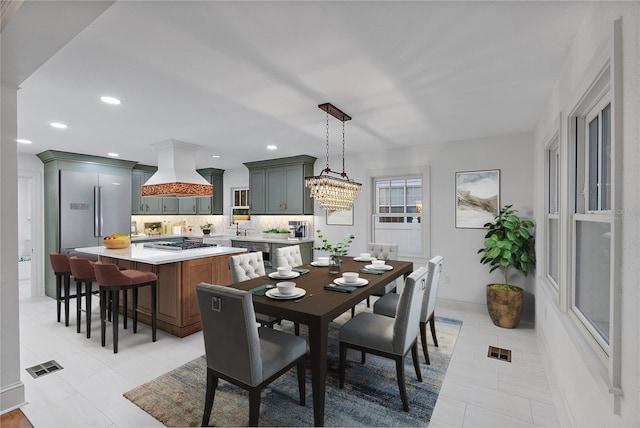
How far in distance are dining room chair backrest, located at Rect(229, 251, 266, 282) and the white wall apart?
105 inches

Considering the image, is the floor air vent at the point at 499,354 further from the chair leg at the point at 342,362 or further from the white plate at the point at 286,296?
the white plate at the point at 286,296

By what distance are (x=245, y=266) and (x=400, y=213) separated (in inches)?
116

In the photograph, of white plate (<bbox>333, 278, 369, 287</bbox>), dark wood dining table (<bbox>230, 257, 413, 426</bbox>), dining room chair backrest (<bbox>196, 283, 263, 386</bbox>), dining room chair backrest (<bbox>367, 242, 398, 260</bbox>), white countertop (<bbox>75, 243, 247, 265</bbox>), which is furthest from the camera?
dining room chair backrest (<bbox>367, 242, 398, 260</bbox>)

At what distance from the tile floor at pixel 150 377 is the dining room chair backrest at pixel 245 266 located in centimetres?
87

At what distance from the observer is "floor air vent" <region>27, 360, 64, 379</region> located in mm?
2613

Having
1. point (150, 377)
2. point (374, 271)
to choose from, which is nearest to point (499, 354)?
point (374, 271)

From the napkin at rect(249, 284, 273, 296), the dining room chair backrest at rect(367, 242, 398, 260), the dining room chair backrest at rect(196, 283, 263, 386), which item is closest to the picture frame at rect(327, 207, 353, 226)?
the dining room chair backrest at rect(367, 242, 398, 260)

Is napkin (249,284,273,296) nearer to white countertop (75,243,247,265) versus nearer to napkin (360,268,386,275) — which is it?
napkin (360,268,386,275)

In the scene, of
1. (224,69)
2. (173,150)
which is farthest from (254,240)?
(224,69)

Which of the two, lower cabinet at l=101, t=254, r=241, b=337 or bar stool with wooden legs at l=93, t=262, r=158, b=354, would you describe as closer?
bar stool with wooden legs at l=93, t=262, r=158, b=354

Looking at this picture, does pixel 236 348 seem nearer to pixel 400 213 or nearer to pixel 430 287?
pixel 430 287

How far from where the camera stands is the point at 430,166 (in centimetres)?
467

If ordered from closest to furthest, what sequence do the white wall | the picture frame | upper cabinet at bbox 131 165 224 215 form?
the white wall < the picture frame < upper cabinet at bbox 131 165 224 215

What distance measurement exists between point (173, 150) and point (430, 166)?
390 cm
